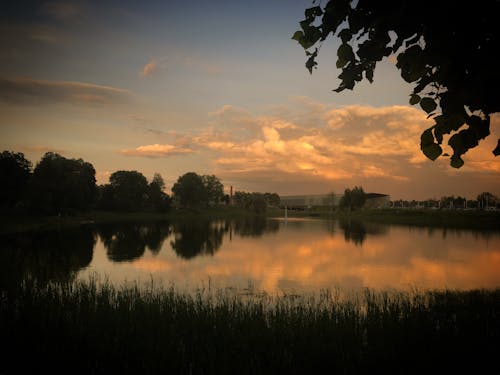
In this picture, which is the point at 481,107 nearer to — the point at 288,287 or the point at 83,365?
the point at 83,365

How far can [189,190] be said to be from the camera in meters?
157

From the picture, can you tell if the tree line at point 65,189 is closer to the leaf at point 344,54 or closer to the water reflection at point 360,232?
the water reflection at point 360,232

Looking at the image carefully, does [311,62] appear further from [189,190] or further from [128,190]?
[189,190]

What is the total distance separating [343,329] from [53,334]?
9.34 m

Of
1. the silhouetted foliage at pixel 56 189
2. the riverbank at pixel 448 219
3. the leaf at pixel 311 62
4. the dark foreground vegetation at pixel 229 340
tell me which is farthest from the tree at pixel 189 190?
the leaf at pixel 311 62

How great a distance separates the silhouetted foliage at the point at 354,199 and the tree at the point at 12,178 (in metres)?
140

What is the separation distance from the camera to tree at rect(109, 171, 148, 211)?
4798 inches

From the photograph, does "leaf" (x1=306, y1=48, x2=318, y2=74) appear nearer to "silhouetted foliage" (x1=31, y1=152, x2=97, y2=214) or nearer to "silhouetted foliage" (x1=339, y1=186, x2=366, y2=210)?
"silhouetted foliage" (x1=31, y1=152, x2=97, y2=214)

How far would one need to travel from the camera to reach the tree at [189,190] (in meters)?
157

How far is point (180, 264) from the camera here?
112ft

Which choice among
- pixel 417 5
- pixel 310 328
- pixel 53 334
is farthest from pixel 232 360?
pixel 417 5

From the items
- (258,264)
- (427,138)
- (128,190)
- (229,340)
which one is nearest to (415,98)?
(427,138)

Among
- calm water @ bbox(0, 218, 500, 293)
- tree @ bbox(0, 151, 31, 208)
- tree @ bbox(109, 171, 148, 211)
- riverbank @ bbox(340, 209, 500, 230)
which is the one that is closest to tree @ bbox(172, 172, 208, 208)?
tree @ bbox(109, 171, 148, 211)

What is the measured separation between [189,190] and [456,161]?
155606 mm
